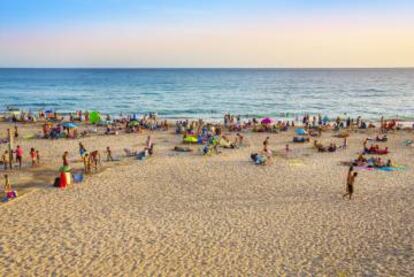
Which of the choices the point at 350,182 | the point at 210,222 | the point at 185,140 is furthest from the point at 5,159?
the point at 350,182

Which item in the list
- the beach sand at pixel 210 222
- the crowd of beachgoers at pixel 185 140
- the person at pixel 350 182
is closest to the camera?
the beach sand at pixel 210 222

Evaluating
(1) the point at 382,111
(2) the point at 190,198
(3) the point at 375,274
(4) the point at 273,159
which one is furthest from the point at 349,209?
(1) the point at 382,111

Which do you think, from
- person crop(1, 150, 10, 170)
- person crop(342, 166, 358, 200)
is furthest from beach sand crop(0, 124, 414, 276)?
person crop(1, 150, 10, 170)

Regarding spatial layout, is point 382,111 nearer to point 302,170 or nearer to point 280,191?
point 302,170

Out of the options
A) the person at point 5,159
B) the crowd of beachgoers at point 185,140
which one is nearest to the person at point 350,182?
the crowd of beachgoers at point 185,140

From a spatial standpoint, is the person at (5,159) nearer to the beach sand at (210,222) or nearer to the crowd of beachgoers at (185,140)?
the crowd of beachgoers at (185,140)

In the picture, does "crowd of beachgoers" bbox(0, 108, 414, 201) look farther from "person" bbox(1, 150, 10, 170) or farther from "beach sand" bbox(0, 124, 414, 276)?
"beach sand" bbox(0, 124, 414, 276)

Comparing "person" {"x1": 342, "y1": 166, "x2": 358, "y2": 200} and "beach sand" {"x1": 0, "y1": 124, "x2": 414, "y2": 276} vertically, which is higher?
"person" {"x1": 342, "y1": 166, "x2": 358, "y2": 200}

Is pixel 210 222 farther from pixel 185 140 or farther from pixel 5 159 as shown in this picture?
pixel 185 140
